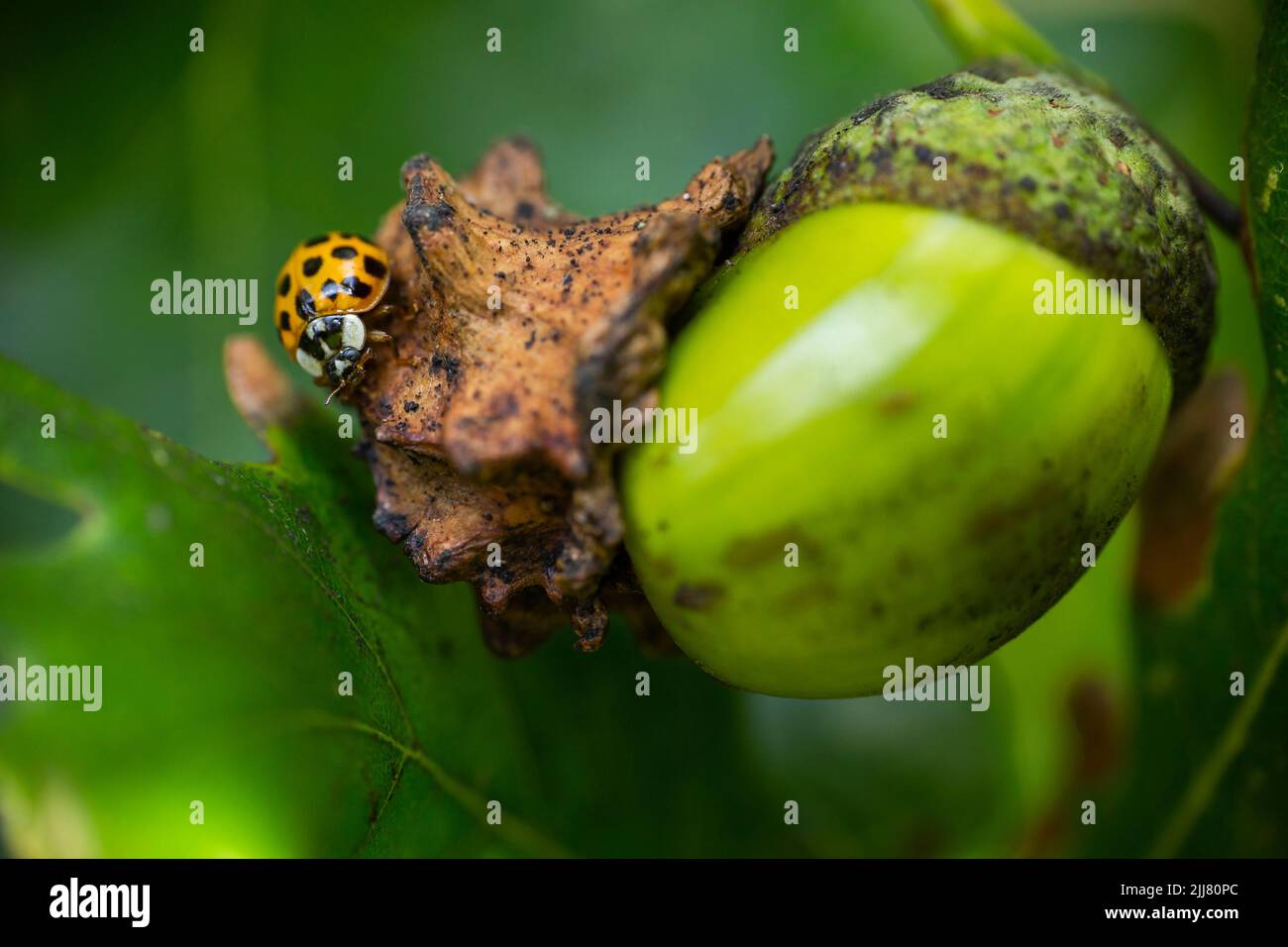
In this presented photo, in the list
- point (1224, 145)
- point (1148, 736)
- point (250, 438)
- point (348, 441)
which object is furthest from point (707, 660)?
point (1224, 145)

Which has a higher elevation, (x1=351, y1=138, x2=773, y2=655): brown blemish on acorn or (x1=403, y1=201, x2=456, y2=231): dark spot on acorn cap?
(x1=403, y1=201, x2=456, y2=231): dark spot on acorn cap

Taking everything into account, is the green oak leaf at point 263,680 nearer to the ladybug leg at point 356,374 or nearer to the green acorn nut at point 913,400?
the ladybug leg at point 356,374

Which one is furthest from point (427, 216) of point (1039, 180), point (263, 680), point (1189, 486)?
point (1189, 486)

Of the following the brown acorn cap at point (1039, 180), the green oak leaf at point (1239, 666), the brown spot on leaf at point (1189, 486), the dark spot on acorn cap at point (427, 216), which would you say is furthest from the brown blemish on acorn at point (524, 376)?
the brown spot on leaf at point (1189, 486)

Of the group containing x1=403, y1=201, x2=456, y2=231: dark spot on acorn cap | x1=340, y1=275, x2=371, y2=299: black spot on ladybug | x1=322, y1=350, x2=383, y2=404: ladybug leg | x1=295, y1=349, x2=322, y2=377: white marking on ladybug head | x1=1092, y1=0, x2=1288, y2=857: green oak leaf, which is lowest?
x1=1092, y1=0, x2=1288, y2=857: green oak leaf

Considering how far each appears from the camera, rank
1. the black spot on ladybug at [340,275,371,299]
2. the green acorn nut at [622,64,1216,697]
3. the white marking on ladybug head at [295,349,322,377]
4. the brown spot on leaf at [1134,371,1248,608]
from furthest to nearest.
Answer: the brown spot on leaf at [1134,371,1248,608]
the white marking on ladybug head at [295,349,322,377]
the black spot on ladybug at [340,275,371,299]
the green acorn nut at [622,64,1216,697]

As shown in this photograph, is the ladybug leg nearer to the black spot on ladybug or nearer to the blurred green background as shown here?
the black spot on ladybug

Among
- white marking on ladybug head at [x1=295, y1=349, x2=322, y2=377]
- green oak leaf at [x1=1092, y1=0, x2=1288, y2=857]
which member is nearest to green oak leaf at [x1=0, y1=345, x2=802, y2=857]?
white marking on ladybug head at [x1=295, y1=349, x2=322, y2=377]
